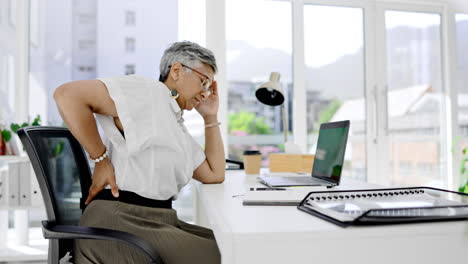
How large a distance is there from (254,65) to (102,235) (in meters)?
2.74

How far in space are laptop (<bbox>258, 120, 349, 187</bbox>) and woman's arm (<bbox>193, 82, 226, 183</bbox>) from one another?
20 cm

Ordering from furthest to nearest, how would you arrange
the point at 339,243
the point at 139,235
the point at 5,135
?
1. the point at 5,135
2. the point at 139,235
3. the point at 339,243

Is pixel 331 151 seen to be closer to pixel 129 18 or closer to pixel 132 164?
pixel 132 164

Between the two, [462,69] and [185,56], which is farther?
[462,69]

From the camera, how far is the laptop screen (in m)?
1.41

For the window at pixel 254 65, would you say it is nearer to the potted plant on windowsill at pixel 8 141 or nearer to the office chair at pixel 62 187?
the potted plant on windowsill at pixel 8 141

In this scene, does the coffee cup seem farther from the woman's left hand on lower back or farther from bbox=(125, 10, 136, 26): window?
bbox=(125, 10, 136, 26): window

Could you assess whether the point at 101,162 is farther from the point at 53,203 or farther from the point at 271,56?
the point at 271,56

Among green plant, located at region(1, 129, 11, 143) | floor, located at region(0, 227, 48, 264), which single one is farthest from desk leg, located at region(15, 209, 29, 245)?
green plant, located at region(1, 129, 11, 143)

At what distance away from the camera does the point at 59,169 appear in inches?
47.5

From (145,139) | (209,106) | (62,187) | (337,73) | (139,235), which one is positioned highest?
(337,73)

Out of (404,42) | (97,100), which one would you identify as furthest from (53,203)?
(404,42)

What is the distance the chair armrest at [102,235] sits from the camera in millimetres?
879

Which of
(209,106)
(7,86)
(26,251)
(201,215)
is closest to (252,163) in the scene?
(201,215)
